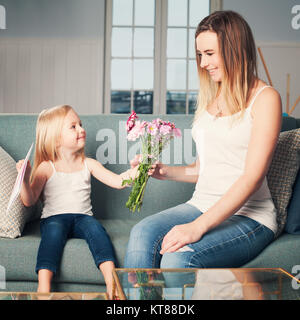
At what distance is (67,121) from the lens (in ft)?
6.30

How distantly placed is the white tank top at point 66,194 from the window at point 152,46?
4462 millimetres

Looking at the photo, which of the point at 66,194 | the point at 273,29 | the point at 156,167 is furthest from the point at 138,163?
the point at 273,29

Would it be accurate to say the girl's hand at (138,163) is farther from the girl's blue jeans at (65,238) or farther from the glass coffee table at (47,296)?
the glass coffee table at (47,296)

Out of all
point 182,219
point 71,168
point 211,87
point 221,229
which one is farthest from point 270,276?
point 71,168

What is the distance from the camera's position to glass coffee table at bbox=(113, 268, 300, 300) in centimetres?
90

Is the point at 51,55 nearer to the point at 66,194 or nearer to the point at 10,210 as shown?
the point at 66,194

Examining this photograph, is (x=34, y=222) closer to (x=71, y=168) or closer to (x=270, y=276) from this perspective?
(x=71, y=168)

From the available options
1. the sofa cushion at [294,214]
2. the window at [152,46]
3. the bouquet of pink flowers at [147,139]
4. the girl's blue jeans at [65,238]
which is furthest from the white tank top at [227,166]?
the window at [152,46]

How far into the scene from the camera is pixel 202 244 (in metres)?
1.20

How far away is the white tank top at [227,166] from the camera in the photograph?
1372mm

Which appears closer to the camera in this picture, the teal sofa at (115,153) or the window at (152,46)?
the teal sofa at (115,153)

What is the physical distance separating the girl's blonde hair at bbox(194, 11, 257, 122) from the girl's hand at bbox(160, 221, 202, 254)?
452 mm

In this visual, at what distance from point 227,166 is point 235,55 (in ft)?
1.29

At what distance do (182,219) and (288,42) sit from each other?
18.4 ft
